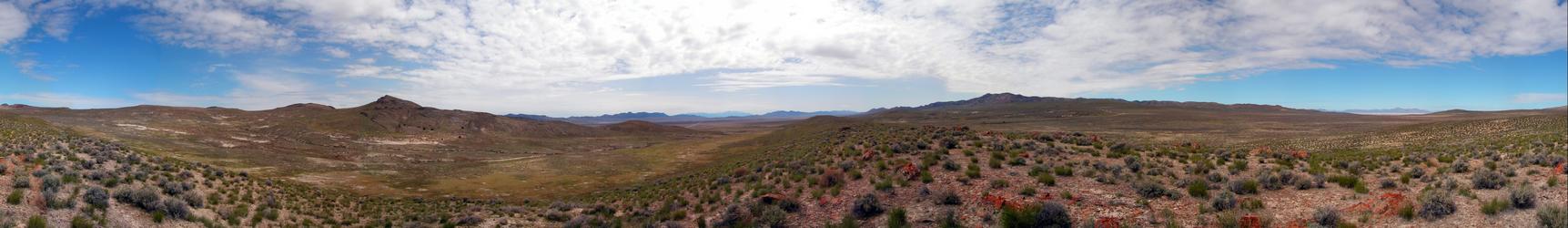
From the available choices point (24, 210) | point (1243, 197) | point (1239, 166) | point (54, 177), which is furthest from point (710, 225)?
point (1239, 166)

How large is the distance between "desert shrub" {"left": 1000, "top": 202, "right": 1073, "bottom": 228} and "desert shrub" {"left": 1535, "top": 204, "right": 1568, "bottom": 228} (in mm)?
6709

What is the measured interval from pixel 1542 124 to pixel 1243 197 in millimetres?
48882

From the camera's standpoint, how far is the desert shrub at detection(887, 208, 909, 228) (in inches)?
527

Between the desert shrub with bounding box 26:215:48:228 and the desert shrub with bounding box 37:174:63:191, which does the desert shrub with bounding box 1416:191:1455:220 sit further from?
the desert shrub with bounding box 37:174:63:191

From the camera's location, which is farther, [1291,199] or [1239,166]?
[1239,166]

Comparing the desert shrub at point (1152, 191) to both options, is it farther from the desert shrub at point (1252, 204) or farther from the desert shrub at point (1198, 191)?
the desert shrub at point (1252, 204)

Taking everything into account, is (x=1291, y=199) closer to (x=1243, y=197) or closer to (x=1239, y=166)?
(x=1243, y=197)

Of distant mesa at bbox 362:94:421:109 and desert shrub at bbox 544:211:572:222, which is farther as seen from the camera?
distant mesa at bbox 362:94:421:109

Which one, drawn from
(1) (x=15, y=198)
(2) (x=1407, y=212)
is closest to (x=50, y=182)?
A: (1) (x=15, y=198)

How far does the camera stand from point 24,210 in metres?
12.2

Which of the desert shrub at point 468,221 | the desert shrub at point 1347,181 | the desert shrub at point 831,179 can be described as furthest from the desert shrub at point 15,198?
the desert shrub at point 1347,181

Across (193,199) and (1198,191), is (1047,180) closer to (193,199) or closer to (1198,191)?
(1198,191)

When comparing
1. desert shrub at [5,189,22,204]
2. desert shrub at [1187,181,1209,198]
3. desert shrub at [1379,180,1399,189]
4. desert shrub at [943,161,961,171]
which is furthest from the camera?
desert shrub at [943,161,961,171]

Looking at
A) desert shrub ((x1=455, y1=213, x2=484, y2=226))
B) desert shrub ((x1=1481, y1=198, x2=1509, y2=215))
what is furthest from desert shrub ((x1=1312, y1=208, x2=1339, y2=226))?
desert shrub ((x1=455, y1=213, x2=484, y2=226))
